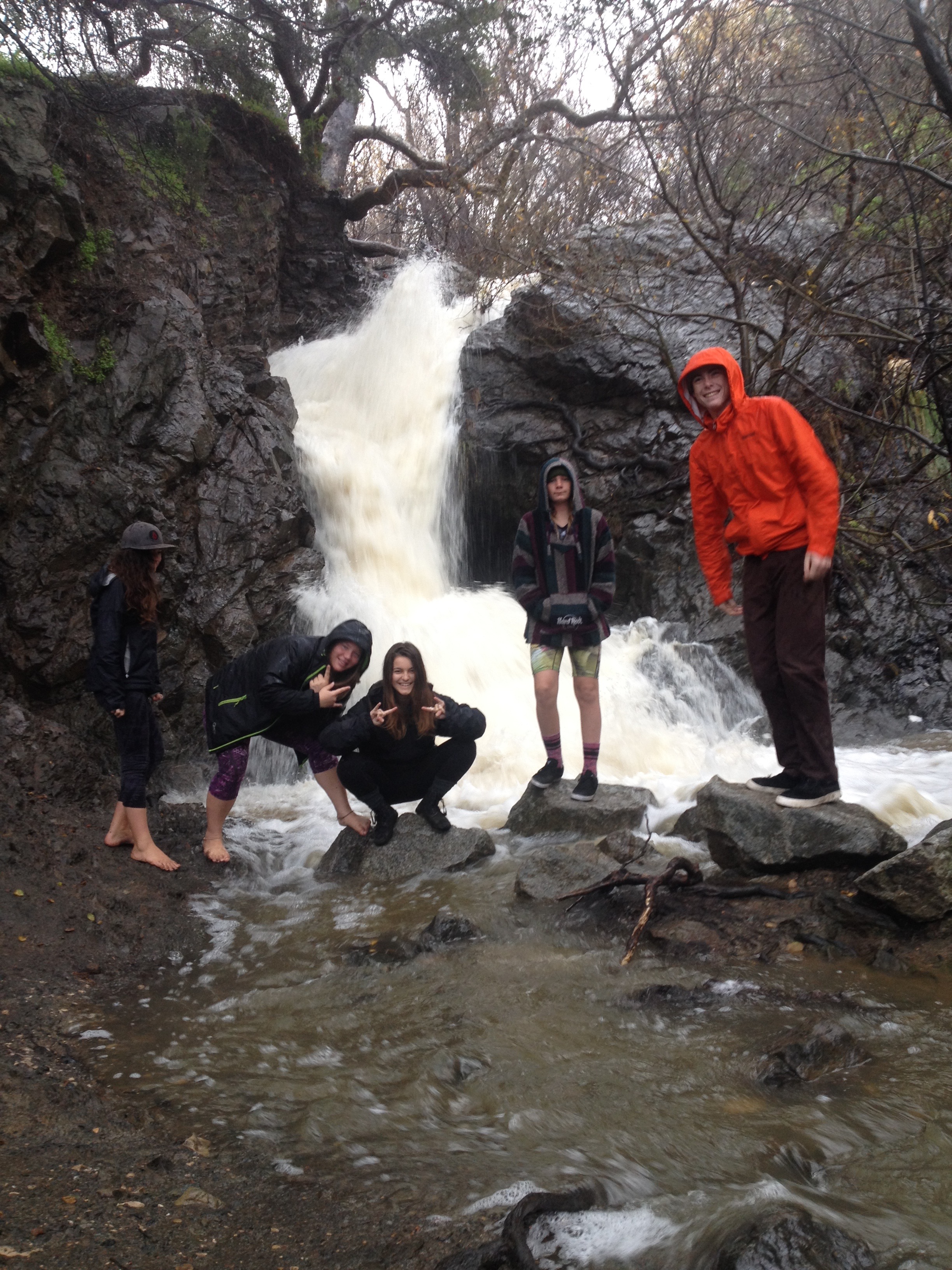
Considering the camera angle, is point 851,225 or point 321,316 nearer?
point 851,225

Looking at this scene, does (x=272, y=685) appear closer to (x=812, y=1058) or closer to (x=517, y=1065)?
(x=517, y=1065)

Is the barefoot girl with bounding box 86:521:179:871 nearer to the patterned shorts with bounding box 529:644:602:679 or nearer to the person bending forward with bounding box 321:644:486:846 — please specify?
the person bending forward with bounding box 321:644:486:846

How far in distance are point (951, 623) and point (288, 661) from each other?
269 inches

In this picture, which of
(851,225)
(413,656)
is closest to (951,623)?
(851,225)

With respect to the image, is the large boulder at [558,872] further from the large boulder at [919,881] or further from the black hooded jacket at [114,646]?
the black hooded jacket at [114,646]

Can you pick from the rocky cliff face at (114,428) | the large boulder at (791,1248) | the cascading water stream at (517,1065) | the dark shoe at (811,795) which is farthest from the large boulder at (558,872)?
the rocky cliff face at (114,428)

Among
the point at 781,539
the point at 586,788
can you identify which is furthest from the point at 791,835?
the point at 586,788

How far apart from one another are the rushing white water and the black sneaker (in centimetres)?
55

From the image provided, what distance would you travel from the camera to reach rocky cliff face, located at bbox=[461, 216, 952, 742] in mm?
9562

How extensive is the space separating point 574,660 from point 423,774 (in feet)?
3.81

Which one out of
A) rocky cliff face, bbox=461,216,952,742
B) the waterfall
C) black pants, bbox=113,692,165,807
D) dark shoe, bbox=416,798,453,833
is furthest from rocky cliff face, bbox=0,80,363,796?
rocky cliff face, bbox=461,216,952,742

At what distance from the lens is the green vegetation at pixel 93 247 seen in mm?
8039

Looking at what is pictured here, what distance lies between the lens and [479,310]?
12734 millimetres

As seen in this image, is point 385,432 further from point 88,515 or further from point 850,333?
point 850,333
